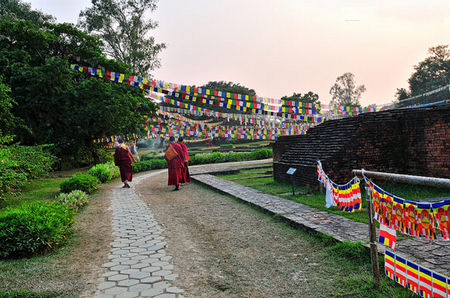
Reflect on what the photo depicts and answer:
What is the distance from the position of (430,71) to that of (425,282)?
46792mm

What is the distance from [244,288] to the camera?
326 cm

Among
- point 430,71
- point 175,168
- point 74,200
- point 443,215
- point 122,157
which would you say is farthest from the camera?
point 430,71

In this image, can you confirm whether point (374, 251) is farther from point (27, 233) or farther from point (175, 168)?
point (175, 168)

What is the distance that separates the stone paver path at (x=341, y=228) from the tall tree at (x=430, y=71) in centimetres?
4013

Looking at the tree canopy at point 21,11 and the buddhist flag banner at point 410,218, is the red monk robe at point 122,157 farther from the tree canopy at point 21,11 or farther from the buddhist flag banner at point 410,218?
the tree canopy at point 21,11

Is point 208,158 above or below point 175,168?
below

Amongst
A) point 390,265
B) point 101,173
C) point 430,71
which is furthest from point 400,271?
point 430,71

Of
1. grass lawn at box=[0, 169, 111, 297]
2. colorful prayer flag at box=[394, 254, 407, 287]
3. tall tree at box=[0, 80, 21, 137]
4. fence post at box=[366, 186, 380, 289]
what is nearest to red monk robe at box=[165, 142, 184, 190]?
grass lawn at box=[0, 169, 111, 297]

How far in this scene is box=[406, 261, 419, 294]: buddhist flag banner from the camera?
2543 millimetres

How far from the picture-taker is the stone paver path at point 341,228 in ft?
11.3

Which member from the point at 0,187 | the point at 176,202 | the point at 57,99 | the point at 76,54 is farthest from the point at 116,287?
the point at 76,54

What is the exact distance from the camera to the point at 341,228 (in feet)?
15.4

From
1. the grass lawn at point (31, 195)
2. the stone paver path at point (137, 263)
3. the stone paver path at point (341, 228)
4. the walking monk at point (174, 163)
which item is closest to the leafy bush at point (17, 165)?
the grass lawn at point (31, 195)

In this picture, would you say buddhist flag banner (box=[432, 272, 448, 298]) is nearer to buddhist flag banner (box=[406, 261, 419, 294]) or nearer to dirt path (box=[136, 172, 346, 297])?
buddhist flag banner (box=[406, 261, 419, 294])
